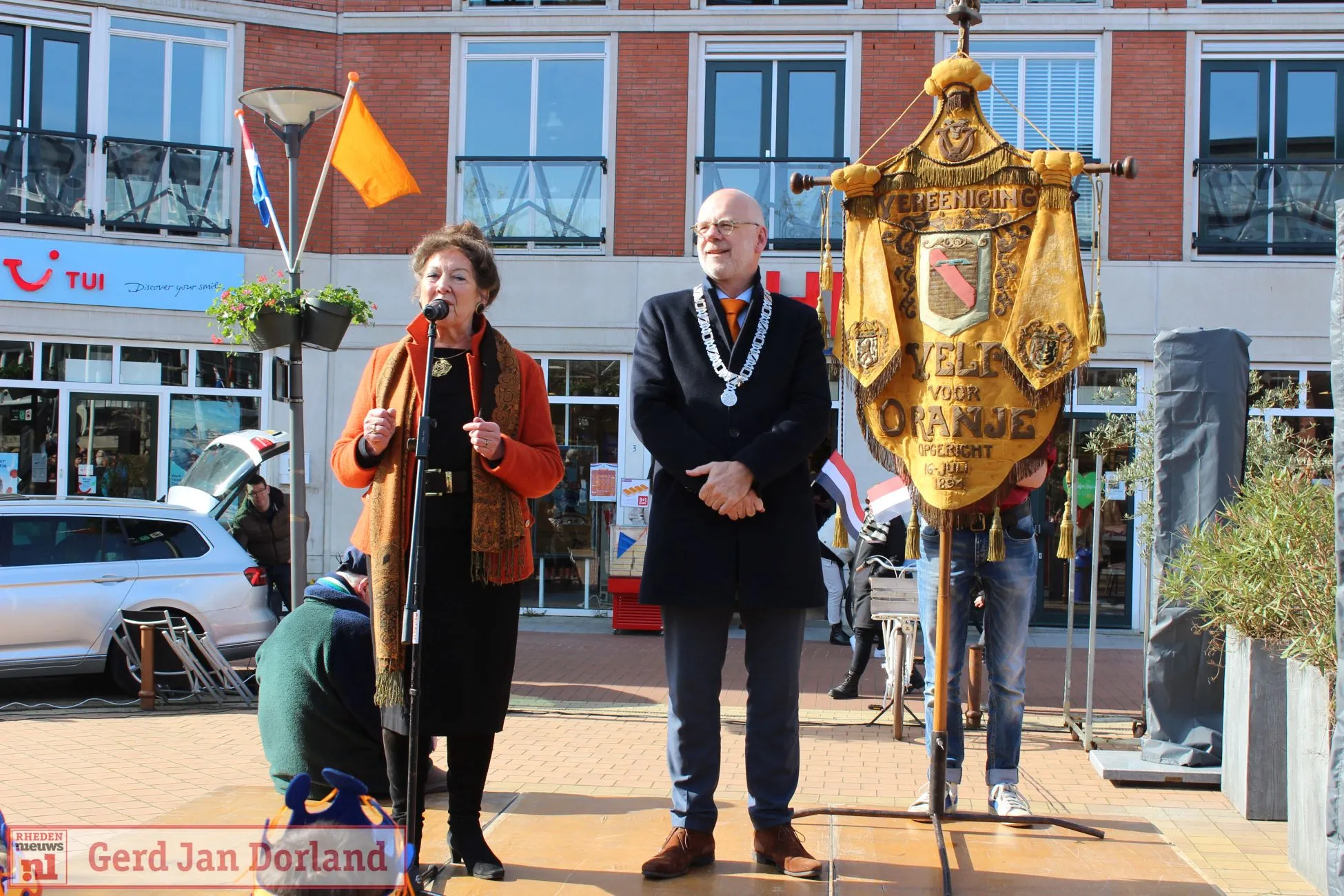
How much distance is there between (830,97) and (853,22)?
89cm

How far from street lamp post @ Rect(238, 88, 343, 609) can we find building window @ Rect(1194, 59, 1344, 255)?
10.1 m

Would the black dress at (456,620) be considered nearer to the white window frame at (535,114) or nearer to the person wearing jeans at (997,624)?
the person wearing jeans at (997,624)

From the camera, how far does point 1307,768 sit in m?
4.47

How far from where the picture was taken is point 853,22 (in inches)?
562

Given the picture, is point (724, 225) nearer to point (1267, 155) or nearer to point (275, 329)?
point (275, 329)

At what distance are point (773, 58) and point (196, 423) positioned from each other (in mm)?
8257

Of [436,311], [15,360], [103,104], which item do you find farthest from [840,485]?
[103,104]

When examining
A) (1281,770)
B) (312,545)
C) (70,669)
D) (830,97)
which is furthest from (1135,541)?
(70,669)

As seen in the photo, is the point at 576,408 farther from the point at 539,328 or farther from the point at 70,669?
the point at 70,669

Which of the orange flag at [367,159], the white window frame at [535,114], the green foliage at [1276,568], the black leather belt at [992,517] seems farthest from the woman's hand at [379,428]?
the white window frame at [535,114]

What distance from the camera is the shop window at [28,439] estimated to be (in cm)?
1387

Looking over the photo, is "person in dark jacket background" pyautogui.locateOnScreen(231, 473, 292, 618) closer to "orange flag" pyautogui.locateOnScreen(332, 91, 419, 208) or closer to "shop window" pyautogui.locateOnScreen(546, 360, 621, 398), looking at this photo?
"orange flag" pyautogui.locateOnScreen(332, 91, 419, 208)

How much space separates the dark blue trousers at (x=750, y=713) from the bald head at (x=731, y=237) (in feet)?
3.79

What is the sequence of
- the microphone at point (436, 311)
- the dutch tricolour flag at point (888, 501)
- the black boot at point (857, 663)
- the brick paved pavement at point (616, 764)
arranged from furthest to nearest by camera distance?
the black boot at point (857, 663)
the dutch tricolour flag at point (888, 501)
the brick paved pavement at point (616, 764)
the microphone at point (436, 311)
